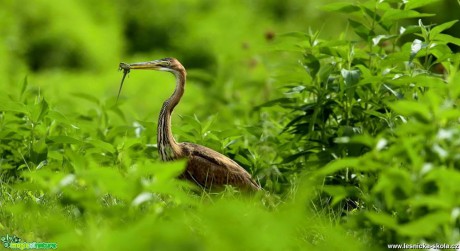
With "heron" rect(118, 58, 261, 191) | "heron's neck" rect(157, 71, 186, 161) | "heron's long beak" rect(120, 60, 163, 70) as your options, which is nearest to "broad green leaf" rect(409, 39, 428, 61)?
"heron" rect(118, 58, 261, 191)

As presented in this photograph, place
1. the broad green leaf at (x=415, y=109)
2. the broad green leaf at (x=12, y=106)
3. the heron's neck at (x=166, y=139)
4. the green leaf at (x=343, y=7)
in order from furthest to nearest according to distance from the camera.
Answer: the heron's neck at (x=166, y=139) < the broad green leaf at (x=12, y=106) < the green leaf at (x=343, y=7) < the broad green leaf at (x=415, y=109)

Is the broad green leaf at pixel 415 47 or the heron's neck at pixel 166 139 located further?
the heron's neck at pixel 166 139

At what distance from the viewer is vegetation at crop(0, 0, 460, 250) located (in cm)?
329

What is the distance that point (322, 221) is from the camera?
4586 mm

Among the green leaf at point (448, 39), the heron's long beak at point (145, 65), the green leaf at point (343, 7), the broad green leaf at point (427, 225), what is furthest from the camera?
the heron's long beak at point (145, 65)

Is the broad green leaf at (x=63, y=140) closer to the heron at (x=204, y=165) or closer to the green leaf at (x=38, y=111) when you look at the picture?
the green leaf at (x=38, y=111)

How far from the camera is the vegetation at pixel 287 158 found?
3289mm

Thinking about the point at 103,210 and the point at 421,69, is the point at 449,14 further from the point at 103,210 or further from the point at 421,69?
the point at 103,210

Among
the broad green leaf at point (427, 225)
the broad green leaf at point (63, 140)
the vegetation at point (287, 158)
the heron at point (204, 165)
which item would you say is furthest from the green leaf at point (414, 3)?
the broad green leaf at point (427, 225)

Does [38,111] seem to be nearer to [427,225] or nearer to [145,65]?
[145,65]

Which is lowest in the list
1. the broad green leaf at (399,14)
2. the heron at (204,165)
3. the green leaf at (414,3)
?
the heron at (204,165)

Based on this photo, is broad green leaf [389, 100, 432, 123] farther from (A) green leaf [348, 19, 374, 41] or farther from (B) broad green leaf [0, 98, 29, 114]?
(B) broad green leaf [0, 98, 29, 114]

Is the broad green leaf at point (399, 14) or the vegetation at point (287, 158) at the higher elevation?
the broad green leaf at point (399, 14)

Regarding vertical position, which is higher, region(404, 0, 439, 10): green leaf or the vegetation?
region(404, 0, 439, 10): green leaf
